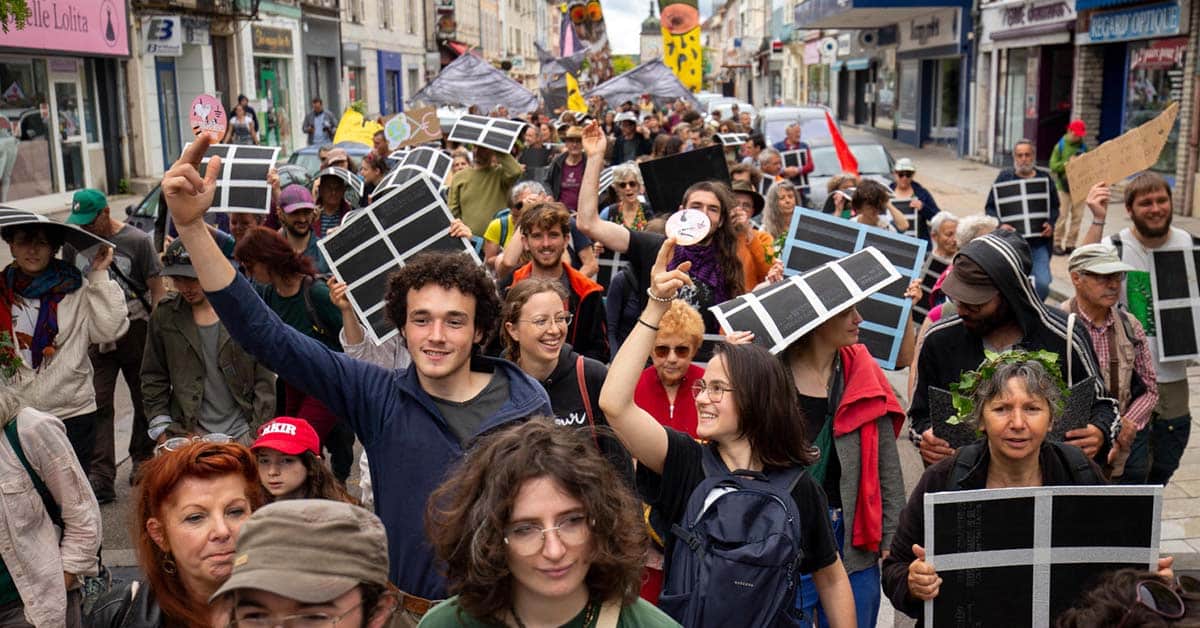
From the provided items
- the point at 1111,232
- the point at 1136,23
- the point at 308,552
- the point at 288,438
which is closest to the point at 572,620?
the point at 308,552

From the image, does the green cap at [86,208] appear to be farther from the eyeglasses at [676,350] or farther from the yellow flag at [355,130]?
the yellow flag at [355,130]

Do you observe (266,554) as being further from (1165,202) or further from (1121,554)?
(1165,202)

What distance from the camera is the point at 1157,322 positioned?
18.3 ft

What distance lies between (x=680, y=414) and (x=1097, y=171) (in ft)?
12.4

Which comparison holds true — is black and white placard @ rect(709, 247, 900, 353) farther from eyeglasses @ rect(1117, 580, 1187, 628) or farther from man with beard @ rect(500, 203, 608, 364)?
eyeglasses @ rect(1117, 580, 1187, 628)

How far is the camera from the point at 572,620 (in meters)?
2.61

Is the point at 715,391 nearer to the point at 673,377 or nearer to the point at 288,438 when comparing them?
the point at 673,377

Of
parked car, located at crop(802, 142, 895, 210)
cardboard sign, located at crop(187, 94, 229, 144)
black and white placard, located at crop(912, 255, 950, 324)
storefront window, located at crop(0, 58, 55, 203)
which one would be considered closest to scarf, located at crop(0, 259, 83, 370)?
cardboard sign, located at crop(187, 94, 229, 144)

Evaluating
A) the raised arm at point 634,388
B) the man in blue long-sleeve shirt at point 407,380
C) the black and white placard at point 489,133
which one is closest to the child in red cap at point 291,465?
the man in blue long-sleeve shirt at point 407,380

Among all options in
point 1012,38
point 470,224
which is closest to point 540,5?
point 1012,38

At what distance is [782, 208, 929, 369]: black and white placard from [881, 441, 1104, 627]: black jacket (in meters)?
1.95

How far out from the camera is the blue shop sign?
20812 mm

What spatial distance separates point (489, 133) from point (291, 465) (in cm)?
633

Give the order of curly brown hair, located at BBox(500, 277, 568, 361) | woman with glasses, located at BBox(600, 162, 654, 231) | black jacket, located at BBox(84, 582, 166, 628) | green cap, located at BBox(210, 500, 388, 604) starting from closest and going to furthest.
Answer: green cap, located at BBox(210, 500, 388, 604), black jacket, located at BBox(84, 582, 166, 628), curly brown hair, located at BBox(500, 277, 568, 361), woman with glasses, located at BBox(600, 162, 654, 231)
